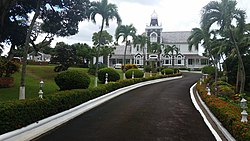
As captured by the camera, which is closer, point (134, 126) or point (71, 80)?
point (134, 126)

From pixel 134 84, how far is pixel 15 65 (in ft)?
36.5

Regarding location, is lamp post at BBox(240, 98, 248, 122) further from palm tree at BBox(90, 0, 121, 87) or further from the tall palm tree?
palm tree at BBox(90, 0, 121, 87)

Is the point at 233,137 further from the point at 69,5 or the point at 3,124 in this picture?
the point at 69,5

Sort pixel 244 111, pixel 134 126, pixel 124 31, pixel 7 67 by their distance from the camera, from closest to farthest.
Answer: pixel 244 111
pixel 134 126
pixel 7 67
pixel 124 31

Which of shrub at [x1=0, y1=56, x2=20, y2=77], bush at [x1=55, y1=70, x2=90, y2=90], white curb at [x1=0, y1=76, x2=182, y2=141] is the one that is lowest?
white curb at [x1=0, y1=76, x2=182, y2=141]

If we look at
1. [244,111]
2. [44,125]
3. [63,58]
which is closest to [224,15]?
[244,111]

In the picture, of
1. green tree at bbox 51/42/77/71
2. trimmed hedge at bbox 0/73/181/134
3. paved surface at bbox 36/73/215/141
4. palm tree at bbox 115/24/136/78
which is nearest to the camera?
trimmed hedge at bbox 0/73/181/134

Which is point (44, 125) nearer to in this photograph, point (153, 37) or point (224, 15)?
point (224, 15)

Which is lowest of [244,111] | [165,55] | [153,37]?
[244,111]

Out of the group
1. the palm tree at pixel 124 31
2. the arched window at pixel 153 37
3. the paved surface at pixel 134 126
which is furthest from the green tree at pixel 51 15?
the arched window at pixel 153 37

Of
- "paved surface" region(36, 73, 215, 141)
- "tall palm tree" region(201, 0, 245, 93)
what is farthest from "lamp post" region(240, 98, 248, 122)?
"tall palm tree" region(201, 0, 245, 93)

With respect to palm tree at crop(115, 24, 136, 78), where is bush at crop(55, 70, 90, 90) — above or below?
below

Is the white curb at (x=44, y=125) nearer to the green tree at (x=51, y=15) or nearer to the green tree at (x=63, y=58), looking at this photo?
the green tree at (x=51, y=15)

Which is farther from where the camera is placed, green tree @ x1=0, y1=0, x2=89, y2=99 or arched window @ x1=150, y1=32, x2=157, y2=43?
arched window @ x1=150, y1=32, x2=157, y2=43
